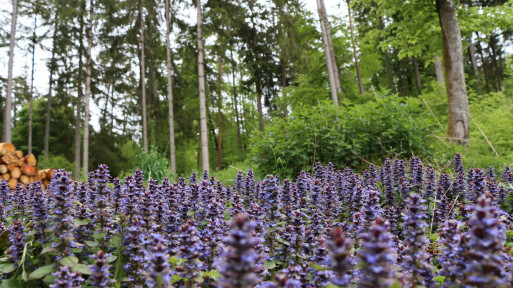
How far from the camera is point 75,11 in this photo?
1745 centimetres

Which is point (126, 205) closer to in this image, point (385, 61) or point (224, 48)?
point (224, 48)

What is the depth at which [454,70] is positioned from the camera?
32.7ft

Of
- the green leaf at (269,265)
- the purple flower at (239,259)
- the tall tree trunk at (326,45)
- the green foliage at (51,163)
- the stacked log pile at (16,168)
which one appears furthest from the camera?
the green foliage at (51,163)

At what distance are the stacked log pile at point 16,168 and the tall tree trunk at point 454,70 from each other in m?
12.8

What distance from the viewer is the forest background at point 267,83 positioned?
25.7 ft

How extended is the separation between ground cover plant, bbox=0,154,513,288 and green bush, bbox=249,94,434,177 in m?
3.51

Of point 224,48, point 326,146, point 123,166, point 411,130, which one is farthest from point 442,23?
point 123,166

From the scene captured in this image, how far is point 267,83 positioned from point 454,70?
13977 millimetres

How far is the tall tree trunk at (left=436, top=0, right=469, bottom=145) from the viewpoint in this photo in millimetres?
9711

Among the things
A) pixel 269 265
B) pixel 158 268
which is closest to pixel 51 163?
pixel 269 265

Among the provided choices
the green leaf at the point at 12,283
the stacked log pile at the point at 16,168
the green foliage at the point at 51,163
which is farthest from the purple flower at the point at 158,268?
the green foliage at the point at 51,163

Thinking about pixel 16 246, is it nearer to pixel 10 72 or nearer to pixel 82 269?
pixel 82 269

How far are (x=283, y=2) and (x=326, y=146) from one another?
449 inches

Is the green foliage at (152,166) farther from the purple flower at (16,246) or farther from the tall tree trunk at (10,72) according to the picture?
the tall tree trunk at (10,72)
